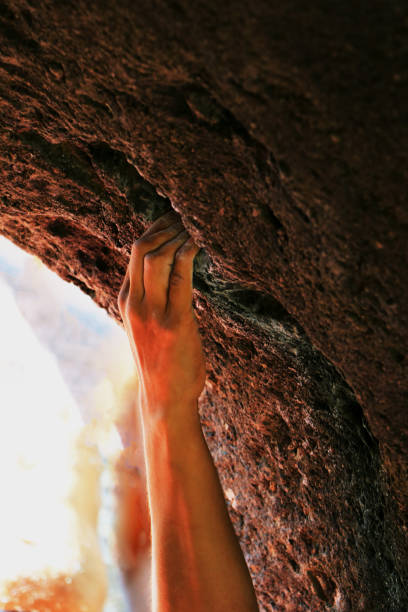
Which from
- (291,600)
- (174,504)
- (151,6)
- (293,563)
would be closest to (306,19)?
(151,6)

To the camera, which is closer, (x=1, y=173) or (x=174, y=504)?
(x=174, y=504)

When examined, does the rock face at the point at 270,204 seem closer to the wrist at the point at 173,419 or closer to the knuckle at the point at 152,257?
the knuckle at the point at 152,257

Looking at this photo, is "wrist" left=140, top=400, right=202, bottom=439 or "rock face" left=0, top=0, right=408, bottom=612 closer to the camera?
"rock face" left=0, top=0, right=408, bottom=612

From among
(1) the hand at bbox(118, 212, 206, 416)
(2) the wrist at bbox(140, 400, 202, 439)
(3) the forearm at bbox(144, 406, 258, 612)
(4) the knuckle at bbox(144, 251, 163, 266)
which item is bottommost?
(3) the forearm at bbox(144, 406, 258, 612)

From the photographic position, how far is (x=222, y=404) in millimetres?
1152

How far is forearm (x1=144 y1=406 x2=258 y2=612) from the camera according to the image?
2.26ft

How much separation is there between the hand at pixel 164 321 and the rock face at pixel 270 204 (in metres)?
0.06

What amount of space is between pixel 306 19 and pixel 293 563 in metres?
0.98

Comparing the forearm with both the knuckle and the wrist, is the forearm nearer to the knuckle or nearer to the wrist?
the wrist

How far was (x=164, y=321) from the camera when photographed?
A: 0.71 metres

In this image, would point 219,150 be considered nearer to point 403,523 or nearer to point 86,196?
point 86,196

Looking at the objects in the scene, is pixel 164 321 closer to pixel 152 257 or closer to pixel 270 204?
pixel 152 257

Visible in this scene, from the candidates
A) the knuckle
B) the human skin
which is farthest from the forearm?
the knuckle

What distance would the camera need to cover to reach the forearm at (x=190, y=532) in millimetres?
690
